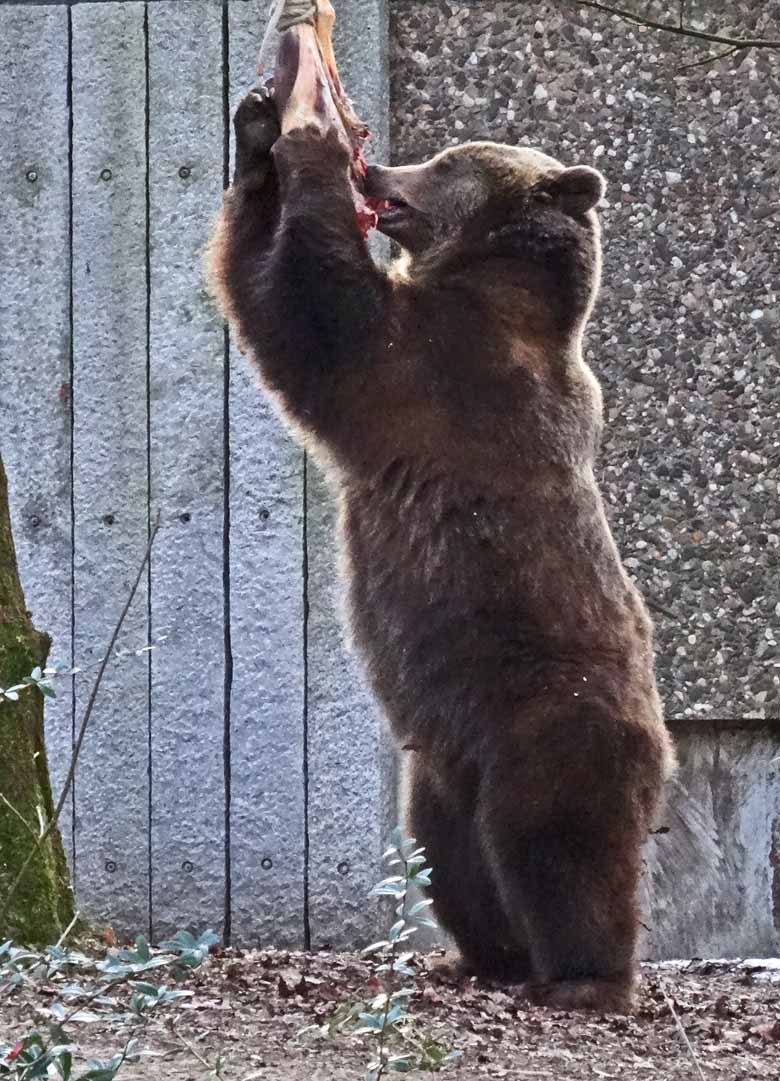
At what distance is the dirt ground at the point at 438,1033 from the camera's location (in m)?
4.00

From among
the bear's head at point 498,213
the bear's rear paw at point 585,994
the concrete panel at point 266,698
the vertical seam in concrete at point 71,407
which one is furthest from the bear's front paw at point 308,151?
the bear's rear paw at point 585,994

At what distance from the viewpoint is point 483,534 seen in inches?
206

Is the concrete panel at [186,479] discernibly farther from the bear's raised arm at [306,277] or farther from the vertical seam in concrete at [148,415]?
the bear's raised arm at [306,277]

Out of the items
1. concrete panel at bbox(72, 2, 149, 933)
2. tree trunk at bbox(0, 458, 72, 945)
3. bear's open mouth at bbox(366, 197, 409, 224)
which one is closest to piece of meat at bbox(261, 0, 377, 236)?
bear's open mouth at bbox(366, 197, 409, 224)

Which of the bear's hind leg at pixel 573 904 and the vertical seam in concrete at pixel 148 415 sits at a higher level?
the vertical seam in concrete at pixel 148 415

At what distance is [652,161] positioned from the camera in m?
7.06

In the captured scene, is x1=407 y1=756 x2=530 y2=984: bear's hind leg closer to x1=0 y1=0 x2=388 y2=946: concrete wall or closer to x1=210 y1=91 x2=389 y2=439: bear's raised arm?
x1=210 y1=91 x2=389 y2=439: bear's raised arm

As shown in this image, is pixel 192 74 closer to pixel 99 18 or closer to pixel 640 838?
pixel 99 18

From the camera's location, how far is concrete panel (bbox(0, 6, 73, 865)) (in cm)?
701

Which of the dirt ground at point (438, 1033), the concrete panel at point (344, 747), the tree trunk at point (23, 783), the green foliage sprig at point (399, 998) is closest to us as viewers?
the green foliage sprig at point (399, 998)

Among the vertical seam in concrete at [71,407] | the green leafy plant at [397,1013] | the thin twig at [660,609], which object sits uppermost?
the vertical seam in concrete at [71,407]

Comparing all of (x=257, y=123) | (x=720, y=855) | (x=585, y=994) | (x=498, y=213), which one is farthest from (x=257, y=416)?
(x=585, y=994)

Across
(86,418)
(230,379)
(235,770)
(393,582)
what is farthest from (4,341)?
(393,582)

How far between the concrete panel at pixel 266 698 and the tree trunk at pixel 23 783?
1.82 metres
